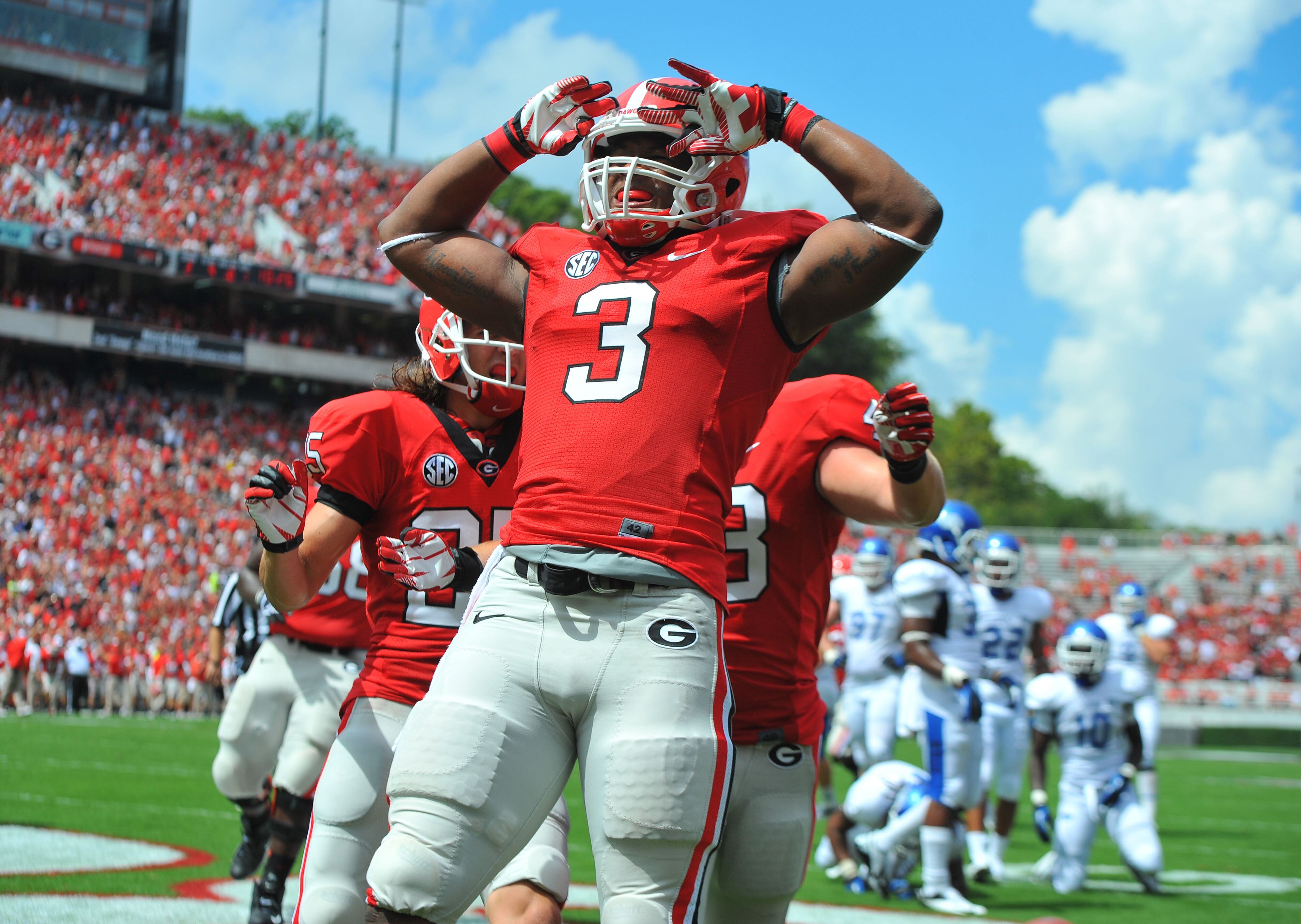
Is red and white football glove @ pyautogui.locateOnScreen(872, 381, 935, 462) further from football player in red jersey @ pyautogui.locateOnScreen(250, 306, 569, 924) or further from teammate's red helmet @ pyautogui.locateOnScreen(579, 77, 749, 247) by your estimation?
football player in red jersey @ pyautogui.locateOnScreen(250, 306, 569, 924)

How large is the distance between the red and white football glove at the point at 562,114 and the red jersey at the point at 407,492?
1008 mm

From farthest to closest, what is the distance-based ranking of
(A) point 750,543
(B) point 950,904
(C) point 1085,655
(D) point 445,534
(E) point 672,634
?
1. (C) point 1085,655
2. (B) point 950,904
3. (D) point 445,534
4. (A) point 750,543
5. (E) point 672,634

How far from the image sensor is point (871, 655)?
8844 millimetres

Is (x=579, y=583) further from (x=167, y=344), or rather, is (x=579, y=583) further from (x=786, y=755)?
(x=167, y=344)

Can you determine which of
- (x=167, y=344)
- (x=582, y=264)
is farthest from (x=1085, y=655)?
(x=167, y=344)

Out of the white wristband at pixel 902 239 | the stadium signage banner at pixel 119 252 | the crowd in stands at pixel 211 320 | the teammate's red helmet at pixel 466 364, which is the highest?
the stadium signage banner at pixel 119 252

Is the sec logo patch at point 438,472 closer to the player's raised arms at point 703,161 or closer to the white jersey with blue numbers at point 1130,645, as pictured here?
the player's raised arms at point 703,161

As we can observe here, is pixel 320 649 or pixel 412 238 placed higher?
pixel 412 238

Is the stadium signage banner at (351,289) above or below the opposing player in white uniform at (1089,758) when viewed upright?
above

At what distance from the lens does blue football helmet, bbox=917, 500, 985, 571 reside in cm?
716

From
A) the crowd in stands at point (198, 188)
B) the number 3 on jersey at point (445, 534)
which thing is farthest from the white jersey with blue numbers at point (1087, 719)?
the crowd in stands at point (198, 188)

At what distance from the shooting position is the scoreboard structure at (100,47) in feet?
95.5

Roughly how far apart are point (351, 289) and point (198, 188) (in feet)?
14.6

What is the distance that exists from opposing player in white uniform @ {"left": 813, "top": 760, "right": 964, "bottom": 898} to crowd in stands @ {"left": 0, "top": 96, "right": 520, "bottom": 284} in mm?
24583
